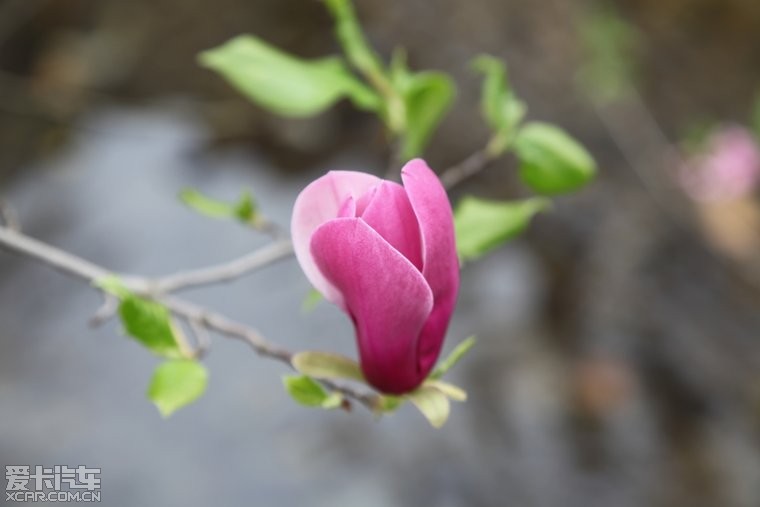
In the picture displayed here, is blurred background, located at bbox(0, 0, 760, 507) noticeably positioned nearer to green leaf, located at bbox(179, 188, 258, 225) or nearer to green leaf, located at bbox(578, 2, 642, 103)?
green leaf, located at bbox(578, 2, 642, 103)

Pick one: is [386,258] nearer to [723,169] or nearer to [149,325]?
[149,325]

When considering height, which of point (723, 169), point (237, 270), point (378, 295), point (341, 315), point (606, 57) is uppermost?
point (378, 295)

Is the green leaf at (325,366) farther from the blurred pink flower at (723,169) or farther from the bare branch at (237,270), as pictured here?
the blurred pink flower at (723,169)

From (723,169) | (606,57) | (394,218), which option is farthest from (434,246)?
(606,57)

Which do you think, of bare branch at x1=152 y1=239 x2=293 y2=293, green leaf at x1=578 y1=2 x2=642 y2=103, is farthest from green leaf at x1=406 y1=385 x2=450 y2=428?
green leaf at x1=578 y1=2 x2=642 y2=103

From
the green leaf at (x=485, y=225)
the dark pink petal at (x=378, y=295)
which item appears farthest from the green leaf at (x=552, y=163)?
the dark pink petal at (x=378, y=295)

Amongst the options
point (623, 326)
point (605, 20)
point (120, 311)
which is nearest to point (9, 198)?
point (623, 326)
